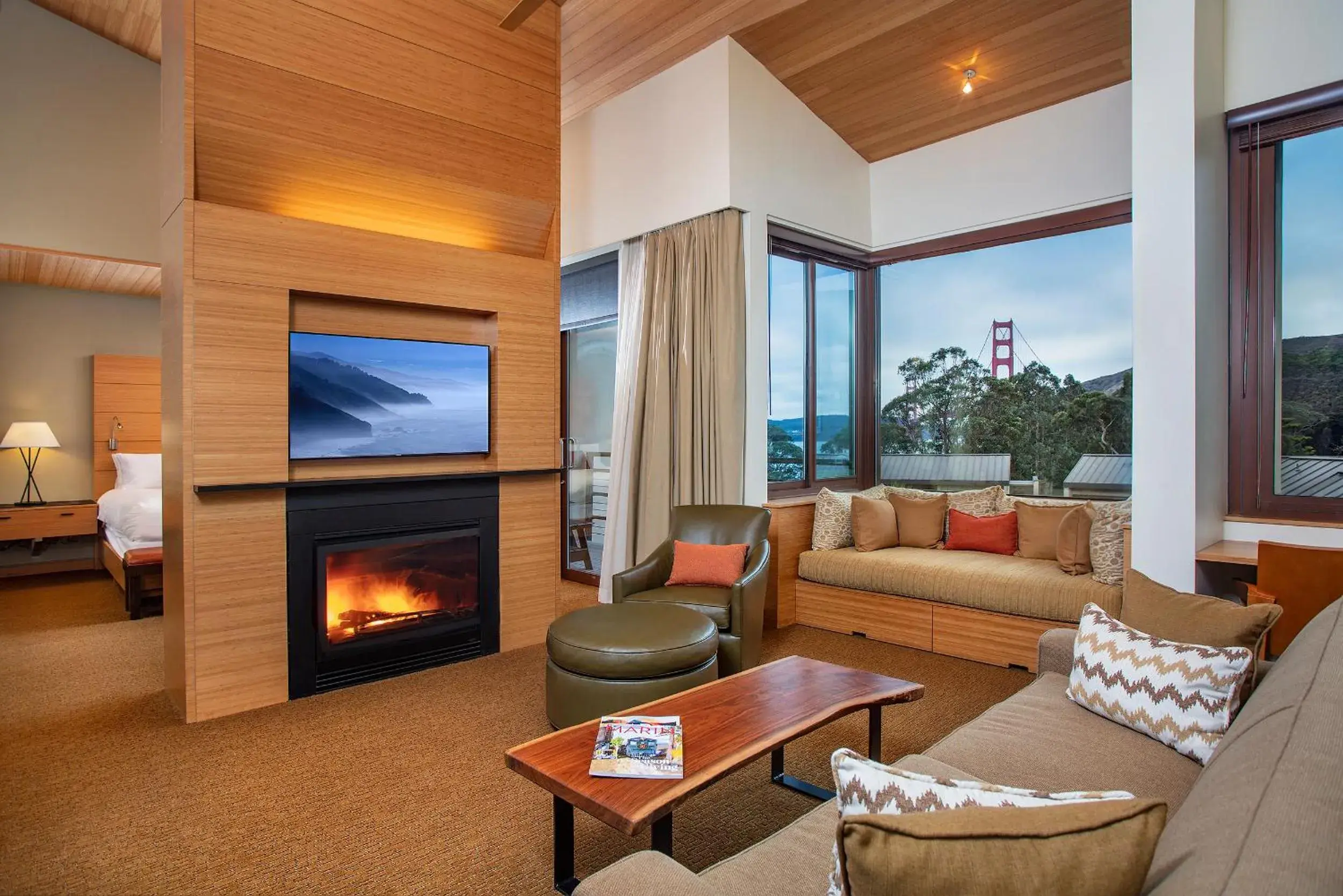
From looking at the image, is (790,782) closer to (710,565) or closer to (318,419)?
(710,565)

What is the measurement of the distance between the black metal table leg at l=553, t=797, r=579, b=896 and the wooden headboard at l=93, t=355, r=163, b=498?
6.66 meters

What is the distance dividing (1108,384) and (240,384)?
4.67 m

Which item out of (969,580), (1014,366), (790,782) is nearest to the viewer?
(790,782)

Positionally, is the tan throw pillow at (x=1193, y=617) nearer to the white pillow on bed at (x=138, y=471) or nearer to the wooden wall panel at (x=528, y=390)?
the wooden wall panel at (x=528, y=390)

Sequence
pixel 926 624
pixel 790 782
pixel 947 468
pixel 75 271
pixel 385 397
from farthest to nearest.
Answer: pixel 75 271
pixel 947 468
pixel 926 624
pixel 385 397
pixel 790 782

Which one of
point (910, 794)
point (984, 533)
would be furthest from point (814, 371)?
point (910, 794)

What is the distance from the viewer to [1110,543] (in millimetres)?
3678

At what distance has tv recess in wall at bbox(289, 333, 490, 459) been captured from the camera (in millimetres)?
3549

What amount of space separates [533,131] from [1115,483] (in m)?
3.97

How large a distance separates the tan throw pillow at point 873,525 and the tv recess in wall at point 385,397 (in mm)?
2292

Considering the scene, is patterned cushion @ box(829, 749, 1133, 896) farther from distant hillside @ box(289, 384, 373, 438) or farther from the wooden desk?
distant hillside @ box(289, 384, 373, 438)

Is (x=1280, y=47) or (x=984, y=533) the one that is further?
(x=984, y=533)

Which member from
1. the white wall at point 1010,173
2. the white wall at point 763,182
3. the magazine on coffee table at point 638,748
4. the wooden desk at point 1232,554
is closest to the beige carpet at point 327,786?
the magazine on coffee table at point 638,748

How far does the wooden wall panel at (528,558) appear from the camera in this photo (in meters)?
4.14
